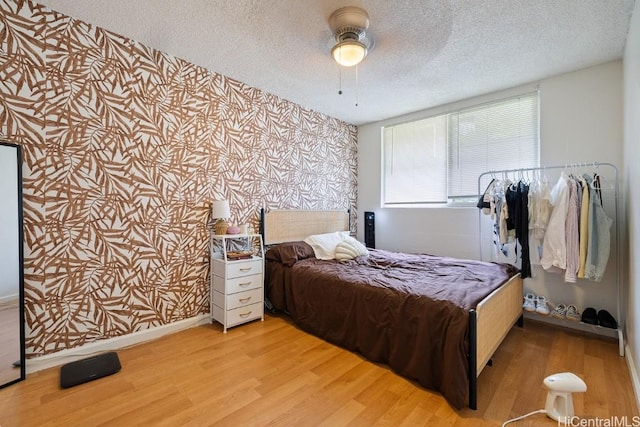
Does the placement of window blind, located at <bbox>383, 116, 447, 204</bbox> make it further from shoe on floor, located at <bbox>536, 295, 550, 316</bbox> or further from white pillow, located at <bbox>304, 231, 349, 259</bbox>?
shoe on floor, located at <bbox>536, 295, 550, 316</bbox>

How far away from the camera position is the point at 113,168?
7.75 feet

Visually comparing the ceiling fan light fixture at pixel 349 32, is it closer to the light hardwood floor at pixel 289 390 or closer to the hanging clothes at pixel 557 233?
the hanging clothes at pixel 557 233

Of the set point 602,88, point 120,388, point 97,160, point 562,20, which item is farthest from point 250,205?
point 602,88

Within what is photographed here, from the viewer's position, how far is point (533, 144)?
124 inches

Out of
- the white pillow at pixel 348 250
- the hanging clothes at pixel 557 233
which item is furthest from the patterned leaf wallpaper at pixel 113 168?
the hanging clothes at pixel 557 233

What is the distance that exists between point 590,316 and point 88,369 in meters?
4.16

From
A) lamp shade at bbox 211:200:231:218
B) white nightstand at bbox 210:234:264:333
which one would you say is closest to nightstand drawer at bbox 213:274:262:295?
white nightstand at bbox 210:234:264:333

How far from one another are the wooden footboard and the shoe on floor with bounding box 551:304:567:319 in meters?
0.29

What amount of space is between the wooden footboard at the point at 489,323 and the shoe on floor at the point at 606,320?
63cm

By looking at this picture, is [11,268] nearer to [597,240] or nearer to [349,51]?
[349,51]

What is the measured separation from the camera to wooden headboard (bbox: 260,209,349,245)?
346 centimetres

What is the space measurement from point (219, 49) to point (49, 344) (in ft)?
8.80

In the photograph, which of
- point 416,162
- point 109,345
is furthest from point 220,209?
point 416,162
